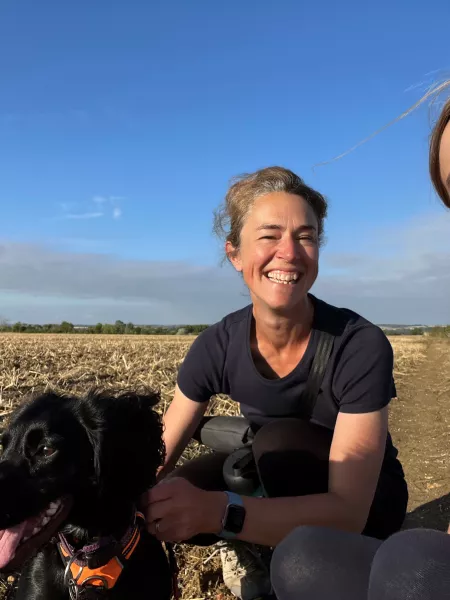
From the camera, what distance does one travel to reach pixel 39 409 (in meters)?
2.19

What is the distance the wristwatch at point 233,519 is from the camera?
2125 millimetres

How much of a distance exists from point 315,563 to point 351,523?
2.52 feet

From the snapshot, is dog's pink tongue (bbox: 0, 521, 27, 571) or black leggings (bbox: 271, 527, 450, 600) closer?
black leggings (bbox: 271, 527, 450, 600)

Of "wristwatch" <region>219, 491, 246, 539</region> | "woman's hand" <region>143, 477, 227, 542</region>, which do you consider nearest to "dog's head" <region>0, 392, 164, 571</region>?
"woman's hand" <region>143, 477, 227, 542</region>

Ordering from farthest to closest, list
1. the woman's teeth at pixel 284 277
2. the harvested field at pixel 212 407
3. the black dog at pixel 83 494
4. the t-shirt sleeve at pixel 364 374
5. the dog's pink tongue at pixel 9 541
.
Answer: the harvested field at pixel 212 407, the woman's teeth at pixel 284 277, the t-shirt sleeve at pixel 364 374, the black dog at pixel 83 494, the dog's pink tongue at pixel 9 541

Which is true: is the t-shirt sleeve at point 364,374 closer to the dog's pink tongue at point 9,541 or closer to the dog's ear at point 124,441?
the dog's ear at point 124,441

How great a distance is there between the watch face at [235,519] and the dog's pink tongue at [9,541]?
2.58 feet

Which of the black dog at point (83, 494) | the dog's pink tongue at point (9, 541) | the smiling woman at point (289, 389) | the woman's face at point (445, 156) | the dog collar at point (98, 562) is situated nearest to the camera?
the woman's face at point (445, 156)

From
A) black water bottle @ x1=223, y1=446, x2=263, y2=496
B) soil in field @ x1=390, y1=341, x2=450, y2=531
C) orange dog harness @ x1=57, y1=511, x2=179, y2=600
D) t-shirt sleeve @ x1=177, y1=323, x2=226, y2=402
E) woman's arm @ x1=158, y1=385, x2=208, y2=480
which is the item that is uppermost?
t-shirt sleeve @ x1=177, y1=323, x2=226, y2=402

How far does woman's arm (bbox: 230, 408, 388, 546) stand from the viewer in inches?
86.8

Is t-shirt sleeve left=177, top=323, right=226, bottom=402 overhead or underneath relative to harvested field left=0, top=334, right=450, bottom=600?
overhead

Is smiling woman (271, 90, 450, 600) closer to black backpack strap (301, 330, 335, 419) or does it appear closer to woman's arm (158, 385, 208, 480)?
black backpack strap (301, 330, 335, 419)

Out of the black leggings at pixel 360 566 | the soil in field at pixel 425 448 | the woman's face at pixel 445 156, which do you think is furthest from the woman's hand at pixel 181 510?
the soil in field at pixel 425 448

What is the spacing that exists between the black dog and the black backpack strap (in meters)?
0.86
